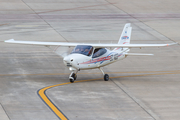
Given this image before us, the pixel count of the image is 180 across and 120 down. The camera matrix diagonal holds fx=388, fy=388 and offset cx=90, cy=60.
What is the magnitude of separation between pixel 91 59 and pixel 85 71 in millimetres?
2540

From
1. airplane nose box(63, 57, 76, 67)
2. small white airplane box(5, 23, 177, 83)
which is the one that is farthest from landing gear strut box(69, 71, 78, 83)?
airplane nose box(63, 57, 76, 67)

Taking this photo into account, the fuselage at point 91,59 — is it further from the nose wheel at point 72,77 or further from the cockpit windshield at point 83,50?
the nose wheel at point 72,77

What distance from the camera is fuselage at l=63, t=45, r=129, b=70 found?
2023 cm

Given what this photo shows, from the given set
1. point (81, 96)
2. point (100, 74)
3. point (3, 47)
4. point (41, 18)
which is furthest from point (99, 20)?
point (81, 96)

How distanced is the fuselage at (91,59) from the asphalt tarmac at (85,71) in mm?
958

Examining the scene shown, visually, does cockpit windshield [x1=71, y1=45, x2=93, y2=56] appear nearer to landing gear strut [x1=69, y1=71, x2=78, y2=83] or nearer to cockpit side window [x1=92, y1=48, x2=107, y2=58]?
cockpit side window [x1=92, y1=48, x2=107, y2=58]

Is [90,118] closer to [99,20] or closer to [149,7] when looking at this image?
[99,20]

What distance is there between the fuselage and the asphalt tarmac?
96cm

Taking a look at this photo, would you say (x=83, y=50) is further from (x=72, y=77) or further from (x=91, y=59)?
(x=72, y=77)

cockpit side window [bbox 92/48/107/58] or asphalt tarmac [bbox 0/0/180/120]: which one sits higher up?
cockpit side window [bbox 92/48/107/58]

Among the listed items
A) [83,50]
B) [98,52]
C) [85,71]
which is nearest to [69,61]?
[83,50]

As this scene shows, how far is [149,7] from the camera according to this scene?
45.4m

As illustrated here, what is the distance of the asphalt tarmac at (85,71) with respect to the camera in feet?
56.3

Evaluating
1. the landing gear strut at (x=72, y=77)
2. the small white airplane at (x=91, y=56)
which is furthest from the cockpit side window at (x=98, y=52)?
the landing gear strut at (x=72, y=77)
